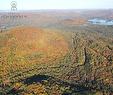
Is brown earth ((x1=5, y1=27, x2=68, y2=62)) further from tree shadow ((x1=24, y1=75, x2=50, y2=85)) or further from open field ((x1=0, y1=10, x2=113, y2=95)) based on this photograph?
tree shadow ((x1=24, y1=75, x2=50, y2=85))

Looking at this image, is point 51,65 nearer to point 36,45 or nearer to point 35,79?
point 35,79

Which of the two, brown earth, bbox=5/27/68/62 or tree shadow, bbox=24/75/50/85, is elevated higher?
brown earth, bbox=5/27/68/62

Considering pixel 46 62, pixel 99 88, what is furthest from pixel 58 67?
pixel 99 88

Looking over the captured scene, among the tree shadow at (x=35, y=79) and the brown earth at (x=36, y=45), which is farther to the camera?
the brown earth at (x=36, y=45)

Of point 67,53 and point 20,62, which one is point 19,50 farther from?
point 67,53

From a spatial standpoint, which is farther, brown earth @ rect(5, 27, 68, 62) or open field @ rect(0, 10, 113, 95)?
brown earth @ rect(5, 27, 68, 62)

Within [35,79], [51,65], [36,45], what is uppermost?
[36,45]

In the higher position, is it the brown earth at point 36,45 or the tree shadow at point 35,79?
the brown earth at point 36,45

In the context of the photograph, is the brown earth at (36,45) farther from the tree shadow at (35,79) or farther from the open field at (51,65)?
the tree shadow at (35,79)

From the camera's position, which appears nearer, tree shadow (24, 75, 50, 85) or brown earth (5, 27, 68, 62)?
tree shadow (24, 75, 50, 85)

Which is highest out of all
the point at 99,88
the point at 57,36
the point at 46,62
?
the point at 57,36

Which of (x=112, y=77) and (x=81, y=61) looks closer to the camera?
(x=112, y=77)
